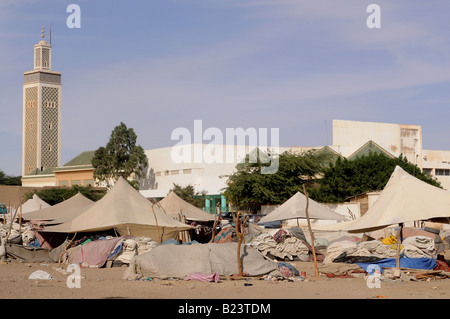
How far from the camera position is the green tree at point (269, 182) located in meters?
45.8

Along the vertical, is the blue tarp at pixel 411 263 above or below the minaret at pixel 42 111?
below

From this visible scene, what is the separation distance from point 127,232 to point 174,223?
181 cm

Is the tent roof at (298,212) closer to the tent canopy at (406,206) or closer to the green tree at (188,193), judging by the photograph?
the tent canopy at (406,206)

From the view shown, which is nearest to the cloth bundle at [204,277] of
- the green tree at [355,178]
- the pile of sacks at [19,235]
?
the pile of sacks at [19,235]

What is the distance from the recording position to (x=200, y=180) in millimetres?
62719

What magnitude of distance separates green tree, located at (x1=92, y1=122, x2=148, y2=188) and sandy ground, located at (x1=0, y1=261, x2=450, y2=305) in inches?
2024

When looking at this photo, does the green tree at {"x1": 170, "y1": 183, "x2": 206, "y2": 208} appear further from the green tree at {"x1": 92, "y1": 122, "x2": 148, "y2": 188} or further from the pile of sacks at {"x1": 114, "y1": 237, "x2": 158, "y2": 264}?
the pile of sacks at {"x1": 114, "y1": 237, "x2": 158, "y2": 264}

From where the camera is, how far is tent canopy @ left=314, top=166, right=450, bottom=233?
15883 mm

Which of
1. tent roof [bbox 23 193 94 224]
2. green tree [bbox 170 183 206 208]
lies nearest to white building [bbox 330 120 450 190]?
green tree [bbox 170 183 206 208]

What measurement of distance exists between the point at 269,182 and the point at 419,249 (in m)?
29.7

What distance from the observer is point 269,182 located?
46.0m

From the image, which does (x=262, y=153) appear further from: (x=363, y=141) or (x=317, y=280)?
(x=317, y=280)

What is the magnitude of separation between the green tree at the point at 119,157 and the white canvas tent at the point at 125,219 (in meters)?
43.4
